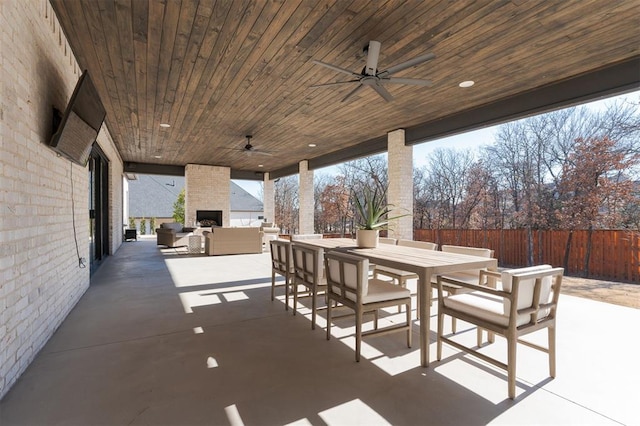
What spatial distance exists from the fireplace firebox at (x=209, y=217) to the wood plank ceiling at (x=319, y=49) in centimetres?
567

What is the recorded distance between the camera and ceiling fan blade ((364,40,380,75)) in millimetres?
2896

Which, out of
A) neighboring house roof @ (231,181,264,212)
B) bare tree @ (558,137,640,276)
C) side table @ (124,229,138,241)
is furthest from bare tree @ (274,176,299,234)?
bare tree @ (558,137,640,276)

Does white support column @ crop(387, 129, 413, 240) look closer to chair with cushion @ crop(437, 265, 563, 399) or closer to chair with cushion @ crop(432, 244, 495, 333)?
chair with cushion @ crop(432, 244, 495, 333)

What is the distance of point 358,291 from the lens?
7.55ft

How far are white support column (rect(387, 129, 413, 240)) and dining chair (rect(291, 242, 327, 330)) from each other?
349 centimetres

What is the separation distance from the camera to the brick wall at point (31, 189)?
6.11 feet

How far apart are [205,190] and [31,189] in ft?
30.0

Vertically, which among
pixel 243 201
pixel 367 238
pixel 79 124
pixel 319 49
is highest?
pixel 319 49

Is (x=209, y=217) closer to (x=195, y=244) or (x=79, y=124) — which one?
(x=195, y=244)

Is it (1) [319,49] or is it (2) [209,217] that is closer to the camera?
(1) [319,49]

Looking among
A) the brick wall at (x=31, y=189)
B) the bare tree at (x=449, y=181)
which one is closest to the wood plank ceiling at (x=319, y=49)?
→ the brick wall at (x=31, y=189)

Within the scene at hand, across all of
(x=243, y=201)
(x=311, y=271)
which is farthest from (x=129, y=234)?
(x=311, y=271)

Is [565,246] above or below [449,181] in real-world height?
below

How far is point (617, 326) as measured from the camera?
2.90 m
